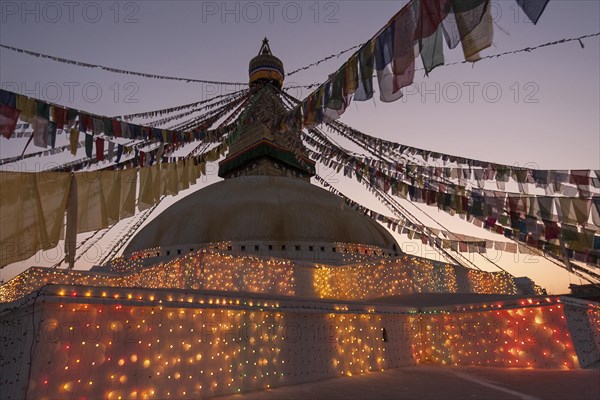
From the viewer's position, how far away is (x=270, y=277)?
46.7 ft

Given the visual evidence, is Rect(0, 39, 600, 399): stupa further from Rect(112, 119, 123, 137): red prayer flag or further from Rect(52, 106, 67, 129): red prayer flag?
Rect(112, 119, 123, 137): red prayer flag

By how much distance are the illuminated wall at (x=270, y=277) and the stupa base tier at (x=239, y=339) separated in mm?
3503

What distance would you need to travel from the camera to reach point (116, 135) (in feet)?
30.5

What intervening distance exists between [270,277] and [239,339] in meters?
6.13

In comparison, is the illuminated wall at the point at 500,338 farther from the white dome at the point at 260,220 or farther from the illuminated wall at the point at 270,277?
the white dome at the point at 260,220

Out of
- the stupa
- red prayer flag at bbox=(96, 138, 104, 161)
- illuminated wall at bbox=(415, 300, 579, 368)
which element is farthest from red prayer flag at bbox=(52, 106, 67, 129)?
illuminated wall at bbox=(415, 300, 579, 368)

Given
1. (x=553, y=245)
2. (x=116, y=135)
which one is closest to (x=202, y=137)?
(x=116, y=135)

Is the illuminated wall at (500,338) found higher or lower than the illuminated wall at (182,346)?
lower

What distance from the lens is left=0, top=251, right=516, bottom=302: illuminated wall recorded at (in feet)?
44.7

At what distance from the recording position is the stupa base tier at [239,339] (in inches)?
242

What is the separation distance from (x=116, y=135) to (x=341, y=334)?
25.1ft

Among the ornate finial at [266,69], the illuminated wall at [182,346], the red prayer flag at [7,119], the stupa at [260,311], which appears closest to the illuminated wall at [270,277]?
the stupa at [260,311]

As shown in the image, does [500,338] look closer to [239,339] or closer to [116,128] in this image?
[239,339]

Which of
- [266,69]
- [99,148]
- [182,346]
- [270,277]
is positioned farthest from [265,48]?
[182,346]
